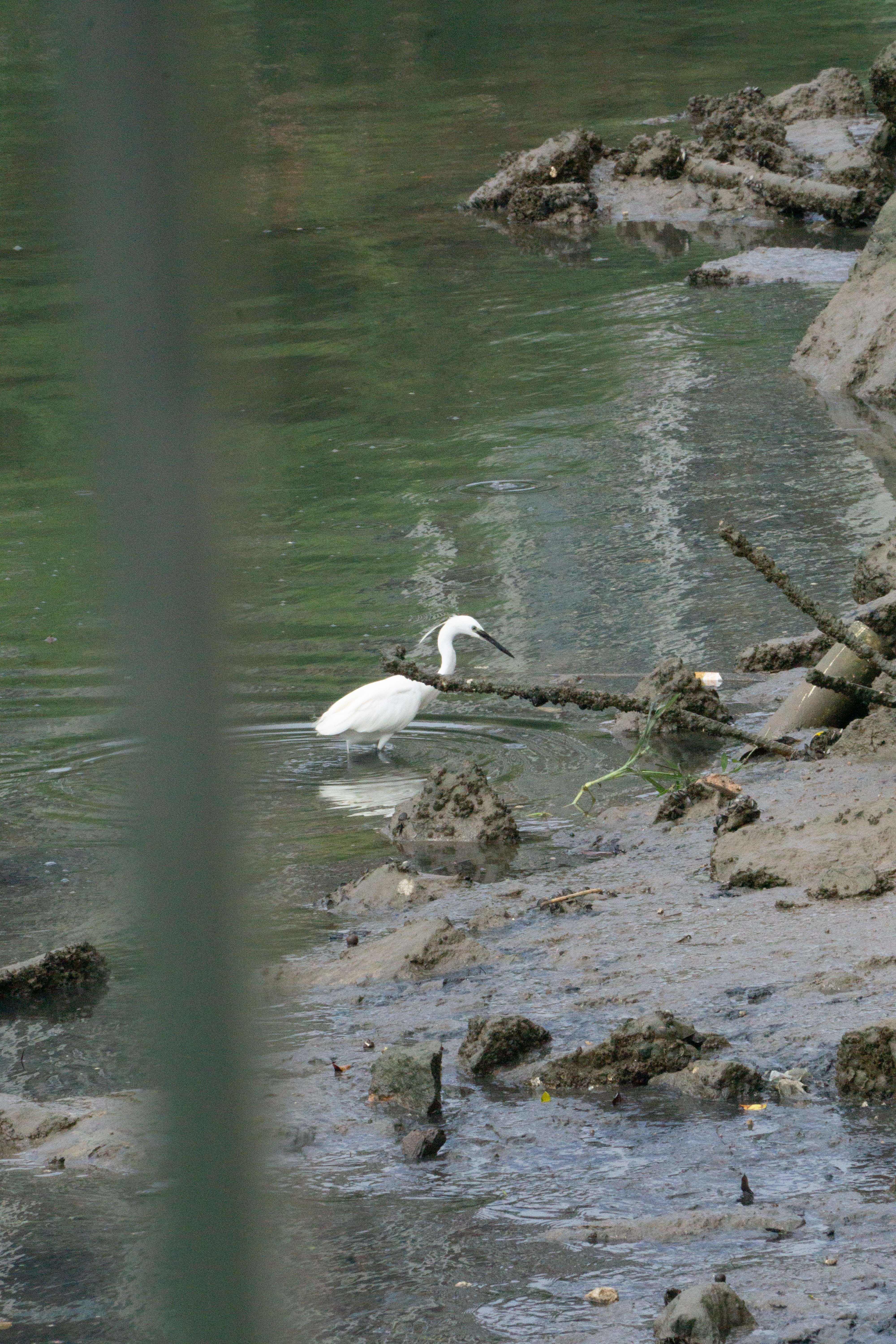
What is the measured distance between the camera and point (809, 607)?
15.0ft

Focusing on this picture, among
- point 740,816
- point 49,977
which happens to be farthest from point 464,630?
point 49,977

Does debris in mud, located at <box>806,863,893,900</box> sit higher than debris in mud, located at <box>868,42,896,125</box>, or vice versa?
debris in mud, located at <box>868,42,896,125</box>

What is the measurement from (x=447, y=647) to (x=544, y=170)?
10747mm

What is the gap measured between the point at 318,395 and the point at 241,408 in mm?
10867

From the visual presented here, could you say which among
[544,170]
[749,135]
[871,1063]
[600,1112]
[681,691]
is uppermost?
[749,135]

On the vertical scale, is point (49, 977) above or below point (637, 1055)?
below

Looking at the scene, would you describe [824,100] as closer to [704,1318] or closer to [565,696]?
[565,696]

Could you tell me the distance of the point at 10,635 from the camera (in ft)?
26.5

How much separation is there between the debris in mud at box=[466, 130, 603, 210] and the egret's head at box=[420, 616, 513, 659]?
10.3m

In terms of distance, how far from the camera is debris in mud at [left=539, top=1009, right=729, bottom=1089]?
3566mm

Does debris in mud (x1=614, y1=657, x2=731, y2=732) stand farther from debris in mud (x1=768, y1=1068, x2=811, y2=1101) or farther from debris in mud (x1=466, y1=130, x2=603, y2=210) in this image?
debris in mud (x1=466, y1=130, x2=603, y2=210)

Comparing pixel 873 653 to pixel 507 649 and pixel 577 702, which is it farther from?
pixel 507 649

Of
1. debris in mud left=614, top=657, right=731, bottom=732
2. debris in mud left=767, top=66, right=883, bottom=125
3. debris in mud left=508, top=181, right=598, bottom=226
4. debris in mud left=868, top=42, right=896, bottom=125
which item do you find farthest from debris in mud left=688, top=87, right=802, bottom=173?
debris in mud left=614, top=657, right=731, bottom=732

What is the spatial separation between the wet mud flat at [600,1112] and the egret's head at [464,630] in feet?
6.23
